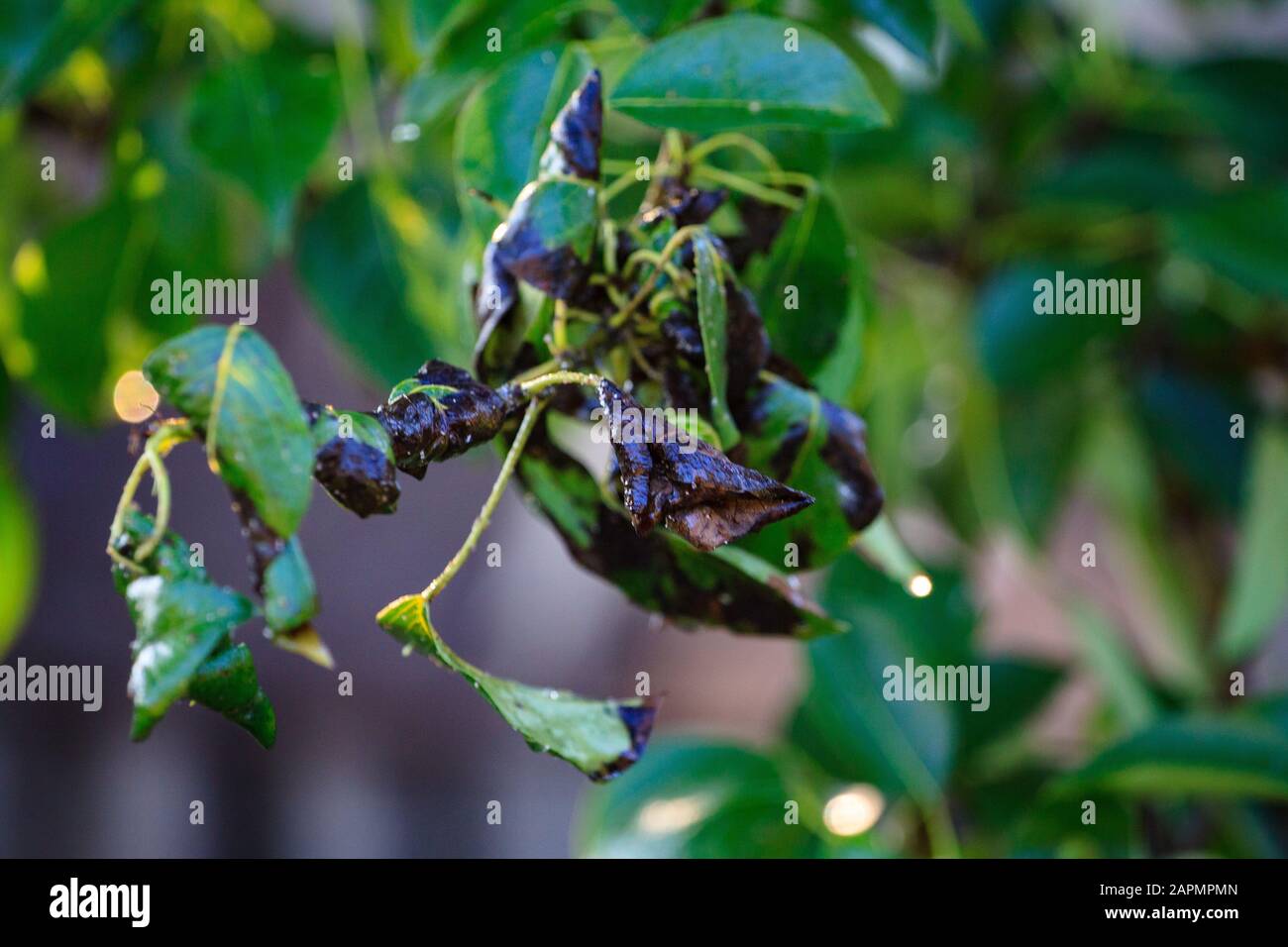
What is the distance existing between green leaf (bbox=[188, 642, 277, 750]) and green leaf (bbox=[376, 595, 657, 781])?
2cm

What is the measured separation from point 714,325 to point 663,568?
0.05m

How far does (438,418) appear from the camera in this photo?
171 millimetres

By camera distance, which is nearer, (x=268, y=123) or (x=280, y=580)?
(x=280, y=580)

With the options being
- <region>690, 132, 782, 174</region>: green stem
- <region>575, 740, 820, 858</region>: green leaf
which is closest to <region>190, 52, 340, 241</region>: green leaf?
<region>690, 132, 782, 174</region>: green stem

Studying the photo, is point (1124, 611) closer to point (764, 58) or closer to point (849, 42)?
point (849, 42)

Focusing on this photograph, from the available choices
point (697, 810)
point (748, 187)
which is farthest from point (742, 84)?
point (697, 810)

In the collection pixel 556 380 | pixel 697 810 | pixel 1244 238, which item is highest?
pixel 1244 238

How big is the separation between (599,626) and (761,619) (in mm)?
934

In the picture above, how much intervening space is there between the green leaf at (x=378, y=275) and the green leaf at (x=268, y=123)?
0.20ft

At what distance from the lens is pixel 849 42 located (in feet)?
1.19

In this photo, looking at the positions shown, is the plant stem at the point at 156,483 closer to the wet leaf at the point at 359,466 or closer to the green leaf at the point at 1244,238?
the wet leaf at the point at 359,466

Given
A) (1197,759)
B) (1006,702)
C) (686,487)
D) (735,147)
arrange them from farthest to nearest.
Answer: (1006,702), (1197,759), (735,147), (686,487)

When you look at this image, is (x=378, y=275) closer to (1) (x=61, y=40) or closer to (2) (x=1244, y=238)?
(1) (x=61, y=40)
